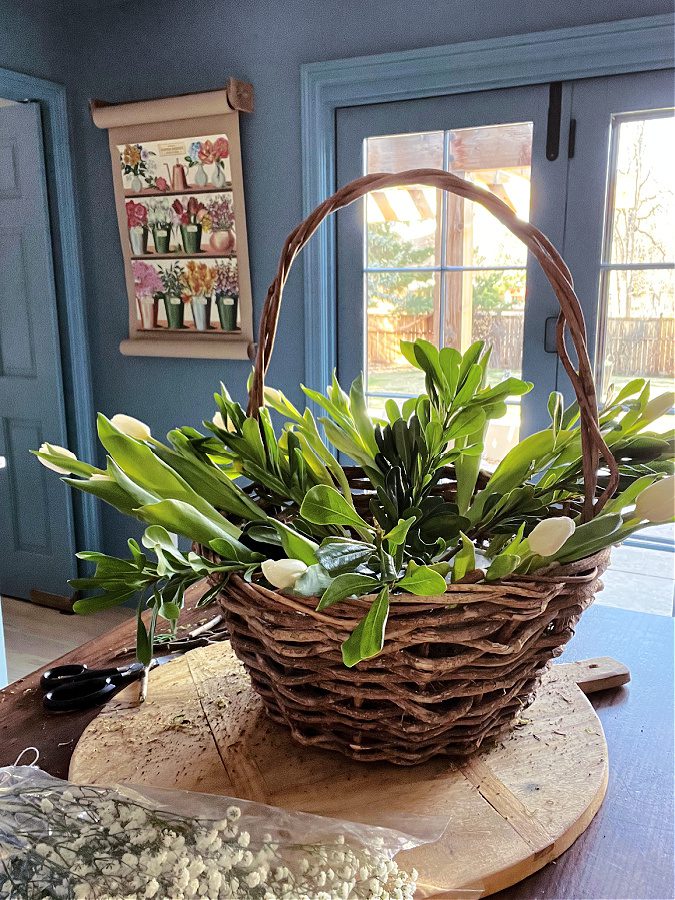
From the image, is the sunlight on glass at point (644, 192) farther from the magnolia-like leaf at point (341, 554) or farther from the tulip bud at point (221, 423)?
the magnolia-like leaf at point (341, 554)

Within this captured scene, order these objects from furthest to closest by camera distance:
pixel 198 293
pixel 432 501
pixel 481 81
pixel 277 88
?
pixel 198 293, pixel 277 88, pixel 481 81, pixel 432 501

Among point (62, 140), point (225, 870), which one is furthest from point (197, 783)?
point (62, 140)

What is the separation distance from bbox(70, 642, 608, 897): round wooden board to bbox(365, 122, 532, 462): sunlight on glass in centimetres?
174

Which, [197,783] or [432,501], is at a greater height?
[432,501]

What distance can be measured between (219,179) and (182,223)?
22cm

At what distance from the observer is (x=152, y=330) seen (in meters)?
2.89

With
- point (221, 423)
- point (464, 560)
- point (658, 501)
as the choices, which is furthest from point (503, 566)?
point (221, 423)

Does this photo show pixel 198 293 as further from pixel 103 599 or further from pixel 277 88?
pixel 103 599

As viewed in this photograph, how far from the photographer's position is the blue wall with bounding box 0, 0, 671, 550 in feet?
7.36

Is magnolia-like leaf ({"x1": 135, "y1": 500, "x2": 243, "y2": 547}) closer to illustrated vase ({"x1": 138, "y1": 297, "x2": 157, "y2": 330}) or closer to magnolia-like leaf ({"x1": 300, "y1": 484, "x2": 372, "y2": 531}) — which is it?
magnolia-like leaf ({"x1": 300, "y1": 484, "x2": 372, "y2": 531})

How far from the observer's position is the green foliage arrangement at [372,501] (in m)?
0.58

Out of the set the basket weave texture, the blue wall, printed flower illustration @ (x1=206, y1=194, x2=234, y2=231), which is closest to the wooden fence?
the blue wall

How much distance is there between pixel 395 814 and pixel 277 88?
2.40m

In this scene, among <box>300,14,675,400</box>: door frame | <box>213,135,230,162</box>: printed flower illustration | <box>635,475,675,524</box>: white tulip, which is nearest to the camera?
<box>635,475,675,524</box>: white tulip
